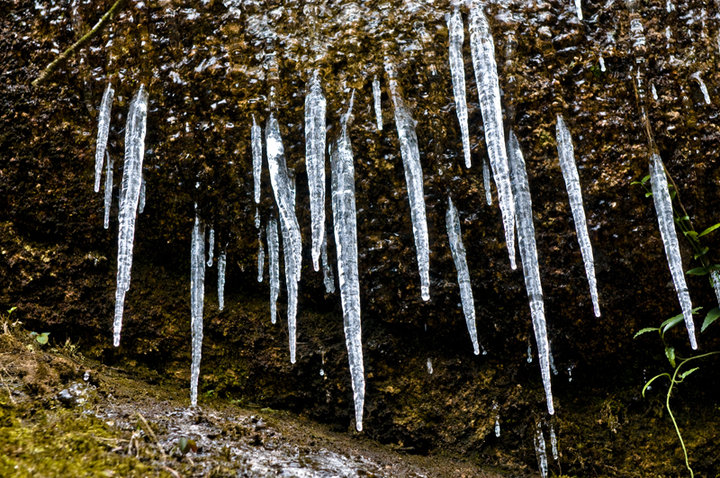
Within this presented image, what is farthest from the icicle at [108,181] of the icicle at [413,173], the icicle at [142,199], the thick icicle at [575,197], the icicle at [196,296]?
the thick icicle at [575,197]

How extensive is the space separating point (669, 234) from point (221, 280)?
2565 mm

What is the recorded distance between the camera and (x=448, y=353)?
3357 mm

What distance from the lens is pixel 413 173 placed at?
2.98 metres

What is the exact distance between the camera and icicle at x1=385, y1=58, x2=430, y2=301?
9.21 ft

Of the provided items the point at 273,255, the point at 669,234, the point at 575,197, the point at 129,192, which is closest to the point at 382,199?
the point at 273,255

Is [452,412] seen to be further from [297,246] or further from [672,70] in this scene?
[672,70]

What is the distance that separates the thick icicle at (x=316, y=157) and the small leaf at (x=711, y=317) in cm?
210

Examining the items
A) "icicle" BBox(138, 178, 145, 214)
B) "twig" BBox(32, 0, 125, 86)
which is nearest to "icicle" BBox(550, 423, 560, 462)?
"icicle" BBox(138, 178, 145, 214)

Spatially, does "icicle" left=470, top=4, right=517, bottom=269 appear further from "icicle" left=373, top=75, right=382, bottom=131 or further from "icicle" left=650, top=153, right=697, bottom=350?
"icicle" left=650, top=153, right=697, bottom=350

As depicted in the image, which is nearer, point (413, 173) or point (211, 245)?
point (413, 173)

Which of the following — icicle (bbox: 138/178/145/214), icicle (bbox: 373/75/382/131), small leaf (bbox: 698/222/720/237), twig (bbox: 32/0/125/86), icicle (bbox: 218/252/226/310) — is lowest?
icicle (bbox: 218/252/226/310)

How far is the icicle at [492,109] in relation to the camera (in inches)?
105

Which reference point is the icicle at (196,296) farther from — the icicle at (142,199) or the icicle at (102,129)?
the icicle at (102,129)

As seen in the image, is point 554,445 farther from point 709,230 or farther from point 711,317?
point 709,230
